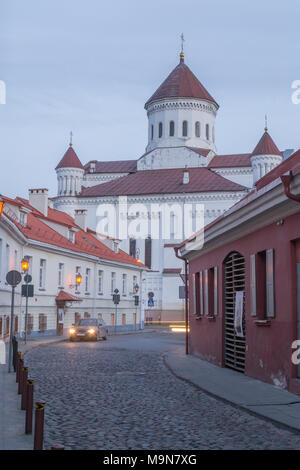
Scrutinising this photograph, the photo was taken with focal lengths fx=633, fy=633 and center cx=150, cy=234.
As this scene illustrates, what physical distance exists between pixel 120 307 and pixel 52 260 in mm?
13616

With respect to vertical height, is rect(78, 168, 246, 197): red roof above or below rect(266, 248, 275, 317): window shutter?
above

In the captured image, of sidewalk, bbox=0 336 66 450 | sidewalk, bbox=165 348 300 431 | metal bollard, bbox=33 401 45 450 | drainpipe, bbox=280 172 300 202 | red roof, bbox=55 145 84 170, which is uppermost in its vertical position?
red roof, bbox=55 145 84 170

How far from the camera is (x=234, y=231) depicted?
1620 centimetres

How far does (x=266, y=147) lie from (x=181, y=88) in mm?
14830

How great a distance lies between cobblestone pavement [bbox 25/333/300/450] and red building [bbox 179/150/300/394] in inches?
74.4

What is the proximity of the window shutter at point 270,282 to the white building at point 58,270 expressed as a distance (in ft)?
49.5

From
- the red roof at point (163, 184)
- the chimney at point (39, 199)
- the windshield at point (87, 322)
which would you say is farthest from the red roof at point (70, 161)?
the windshield at point (87, 322)

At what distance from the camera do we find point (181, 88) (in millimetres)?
85812

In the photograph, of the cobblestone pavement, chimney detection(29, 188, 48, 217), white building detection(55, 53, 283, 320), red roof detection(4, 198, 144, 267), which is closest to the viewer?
the cobblestone pavement

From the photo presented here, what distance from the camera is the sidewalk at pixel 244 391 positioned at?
955cm

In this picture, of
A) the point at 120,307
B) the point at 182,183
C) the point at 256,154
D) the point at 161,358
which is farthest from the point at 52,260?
the point at 256,154

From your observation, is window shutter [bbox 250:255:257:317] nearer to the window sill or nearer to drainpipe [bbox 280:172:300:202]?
the window sill

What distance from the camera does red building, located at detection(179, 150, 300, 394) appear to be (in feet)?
39.7

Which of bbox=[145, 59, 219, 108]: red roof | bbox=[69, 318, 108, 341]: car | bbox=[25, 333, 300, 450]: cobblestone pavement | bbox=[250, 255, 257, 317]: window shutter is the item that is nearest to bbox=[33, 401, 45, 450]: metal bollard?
bbox=[25, 333, 300, 450]: cobblestone pavement
